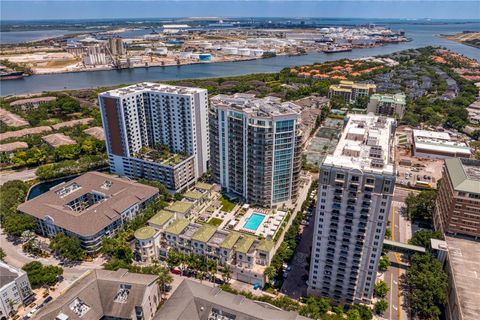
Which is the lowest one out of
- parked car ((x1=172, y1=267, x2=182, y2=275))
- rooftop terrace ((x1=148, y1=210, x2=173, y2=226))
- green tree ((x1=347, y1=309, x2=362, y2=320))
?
parked car ((x1=172, y1=267, x2=182, y2=275))

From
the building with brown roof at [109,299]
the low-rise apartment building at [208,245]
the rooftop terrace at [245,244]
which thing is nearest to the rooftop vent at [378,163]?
the low-rise apartment building at [208,245]

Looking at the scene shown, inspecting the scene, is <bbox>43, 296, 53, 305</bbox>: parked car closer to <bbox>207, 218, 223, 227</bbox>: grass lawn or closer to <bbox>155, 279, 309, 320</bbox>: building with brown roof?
<bbox>155, 279, 309, 320</bbox>: building with brown roof

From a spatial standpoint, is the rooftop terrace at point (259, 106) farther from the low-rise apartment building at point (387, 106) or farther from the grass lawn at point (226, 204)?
the low-rise apartment building at point (387, 106)

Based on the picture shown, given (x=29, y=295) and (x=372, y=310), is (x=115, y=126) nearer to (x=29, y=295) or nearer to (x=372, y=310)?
(x=29, y=295)

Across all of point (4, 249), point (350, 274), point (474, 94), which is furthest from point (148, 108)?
point (474, 94)

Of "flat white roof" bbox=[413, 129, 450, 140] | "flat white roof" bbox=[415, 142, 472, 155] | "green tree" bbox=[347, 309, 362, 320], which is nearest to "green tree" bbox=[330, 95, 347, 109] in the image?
"flat white roof" bbox=[413, 129, 450, 140]

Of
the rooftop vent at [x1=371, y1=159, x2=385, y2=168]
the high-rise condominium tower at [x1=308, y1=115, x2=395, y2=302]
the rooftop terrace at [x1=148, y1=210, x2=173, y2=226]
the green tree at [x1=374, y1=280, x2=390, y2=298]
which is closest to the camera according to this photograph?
the high-rise condominium tower at [x1=308, y1=115, x2=395, y2=302]
